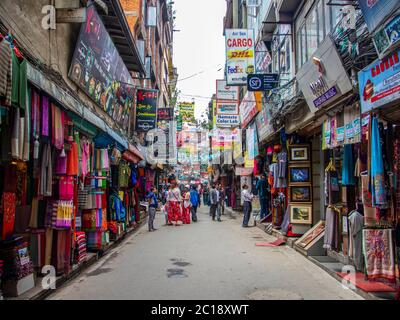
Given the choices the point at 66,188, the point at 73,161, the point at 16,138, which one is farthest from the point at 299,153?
the point at 16,138

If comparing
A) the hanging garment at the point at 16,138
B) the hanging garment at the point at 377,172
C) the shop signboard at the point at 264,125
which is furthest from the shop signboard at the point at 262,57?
the hanging garment at the point at 16,138

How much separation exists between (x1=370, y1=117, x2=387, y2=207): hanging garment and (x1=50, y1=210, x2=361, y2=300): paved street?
1675 mm

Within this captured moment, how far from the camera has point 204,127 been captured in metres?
52.4

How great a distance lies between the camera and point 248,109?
65.8 feet

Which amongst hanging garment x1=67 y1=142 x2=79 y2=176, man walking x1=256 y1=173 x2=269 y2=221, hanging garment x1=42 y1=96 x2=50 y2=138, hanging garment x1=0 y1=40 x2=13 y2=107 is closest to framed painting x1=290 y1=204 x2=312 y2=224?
man walking x1=256 y1=173 x2=269 y2=221

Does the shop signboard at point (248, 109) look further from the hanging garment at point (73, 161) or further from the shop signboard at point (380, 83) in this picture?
the hanging garment at point (73, 161)

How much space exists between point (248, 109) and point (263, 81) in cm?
623

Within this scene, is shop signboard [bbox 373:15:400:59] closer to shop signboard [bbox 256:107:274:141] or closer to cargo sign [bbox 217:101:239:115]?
shop signboard [bbox 256:107:274:141]

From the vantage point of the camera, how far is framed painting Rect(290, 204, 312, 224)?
12.1 meters

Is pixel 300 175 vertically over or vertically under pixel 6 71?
under

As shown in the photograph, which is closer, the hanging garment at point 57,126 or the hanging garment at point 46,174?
the hanging garment at point 57,126

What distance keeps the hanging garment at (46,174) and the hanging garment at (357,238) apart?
5670 millimetres

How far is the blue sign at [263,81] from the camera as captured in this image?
1378cm

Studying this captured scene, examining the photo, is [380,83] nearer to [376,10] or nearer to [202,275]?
[376,10]
